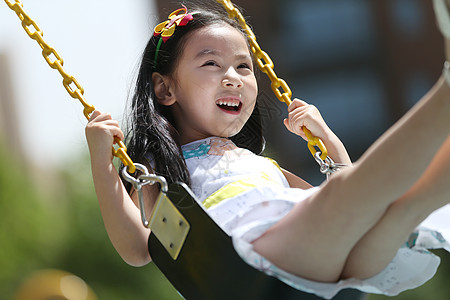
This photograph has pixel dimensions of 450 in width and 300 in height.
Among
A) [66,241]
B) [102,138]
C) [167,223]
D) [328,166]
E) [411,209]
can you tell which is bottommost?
[66,241]

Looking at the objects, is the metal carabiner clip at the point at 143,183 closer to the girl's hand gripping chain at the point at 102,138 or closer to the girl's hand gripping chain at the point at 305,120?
the girl's hand gripping chain at the point at 102,138

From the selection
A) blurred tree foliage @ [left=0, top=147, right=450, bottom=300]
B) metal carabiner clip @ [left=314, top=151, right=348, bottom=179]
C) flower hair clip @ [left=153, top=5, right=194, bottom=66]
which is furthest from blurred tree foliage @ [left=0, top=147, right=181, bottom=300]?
metal carabiner clip @ [left=314, top=151, right=348, bottom=179]

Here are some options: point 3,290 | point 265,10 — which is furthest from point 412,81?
point 3,290

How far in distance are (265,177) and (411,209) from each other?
20.6 inches

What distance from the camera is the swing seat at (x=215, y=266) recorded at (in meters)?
1.38

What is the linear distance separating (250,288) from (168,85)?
78 cm

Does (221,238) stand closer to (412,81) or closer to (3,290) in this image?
(3,290)

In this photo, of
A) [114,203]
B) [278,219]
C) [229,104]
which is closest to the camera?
[278,219]

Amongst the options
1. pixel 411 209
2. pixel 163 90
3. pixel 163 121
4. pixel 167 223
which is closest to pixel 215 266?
pixel 167 223

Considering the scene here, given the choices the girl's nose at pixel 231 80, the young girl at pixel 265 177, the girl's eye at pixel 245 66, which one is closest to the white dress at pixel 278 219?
the young girl at pixel 265 177

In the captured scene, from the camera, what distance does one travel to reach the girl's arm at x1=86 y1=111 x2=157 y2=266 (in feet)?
5.31

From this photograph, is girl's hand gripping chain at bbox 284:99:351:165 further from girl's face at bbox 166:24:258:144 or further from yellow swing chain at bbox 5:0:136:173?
yellow swing chain at bbox 5:0:136:173

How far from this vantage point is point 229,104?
1.89 metres

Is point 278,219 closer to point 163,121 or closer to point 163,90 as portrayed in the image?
point 163,121
